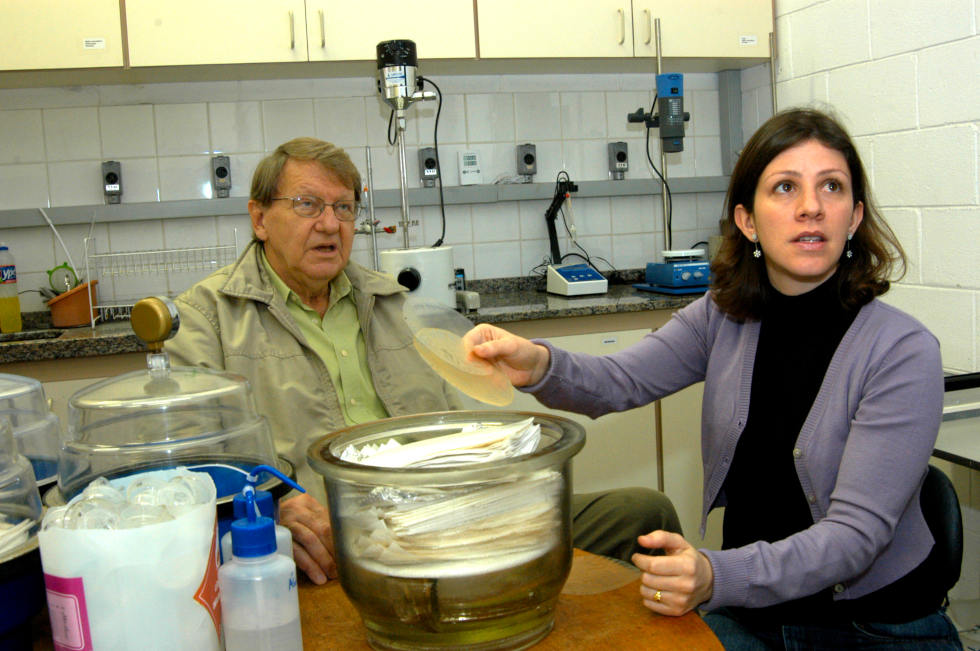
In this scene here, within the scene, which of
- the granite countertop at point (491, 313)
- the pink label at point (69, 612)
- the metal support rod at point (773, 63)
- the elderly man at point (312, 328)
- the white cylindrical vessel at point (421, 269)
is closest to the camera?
the pink label at point (69, 612)

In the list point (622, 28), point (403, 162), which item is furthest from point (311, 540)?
point (622, 28)

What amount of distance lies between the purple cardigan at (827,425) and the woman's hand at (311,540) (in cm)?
44

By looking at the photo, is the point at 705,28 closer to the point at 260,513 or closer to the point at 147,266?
the point at 147,266

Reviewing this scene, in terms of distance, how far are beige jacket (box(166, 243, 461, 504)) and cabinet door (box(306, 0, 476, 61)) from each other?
1.19m

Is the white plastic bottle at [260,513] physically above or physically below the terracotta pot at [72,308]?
below

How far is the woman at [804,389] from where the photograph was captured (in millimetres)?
1148

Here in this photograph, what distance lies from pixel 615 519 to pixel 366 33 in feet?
6.36

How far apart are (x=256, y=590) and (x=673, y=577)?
420 mm

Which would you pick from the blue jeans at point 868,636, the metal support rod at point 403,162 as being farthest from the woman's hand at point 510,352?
the metal support rod at point 403,162

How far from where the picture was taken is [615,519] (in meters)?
1.53

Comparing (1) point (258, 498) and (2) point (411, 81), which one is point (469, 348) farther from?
(2) point (411, 81)

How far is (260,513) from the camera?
29.8 inches

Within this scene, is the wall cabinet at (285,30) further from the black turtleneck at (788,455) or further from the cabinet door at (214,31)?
the black turtleneck at (788,455)

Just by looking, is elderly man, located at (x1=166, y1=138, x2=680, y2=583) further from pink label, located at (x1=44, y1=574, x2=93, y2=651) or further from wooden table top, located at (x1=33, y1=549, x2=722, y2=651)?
pink label, located at (x1=44, y1=574, x2=93, y2=651)
